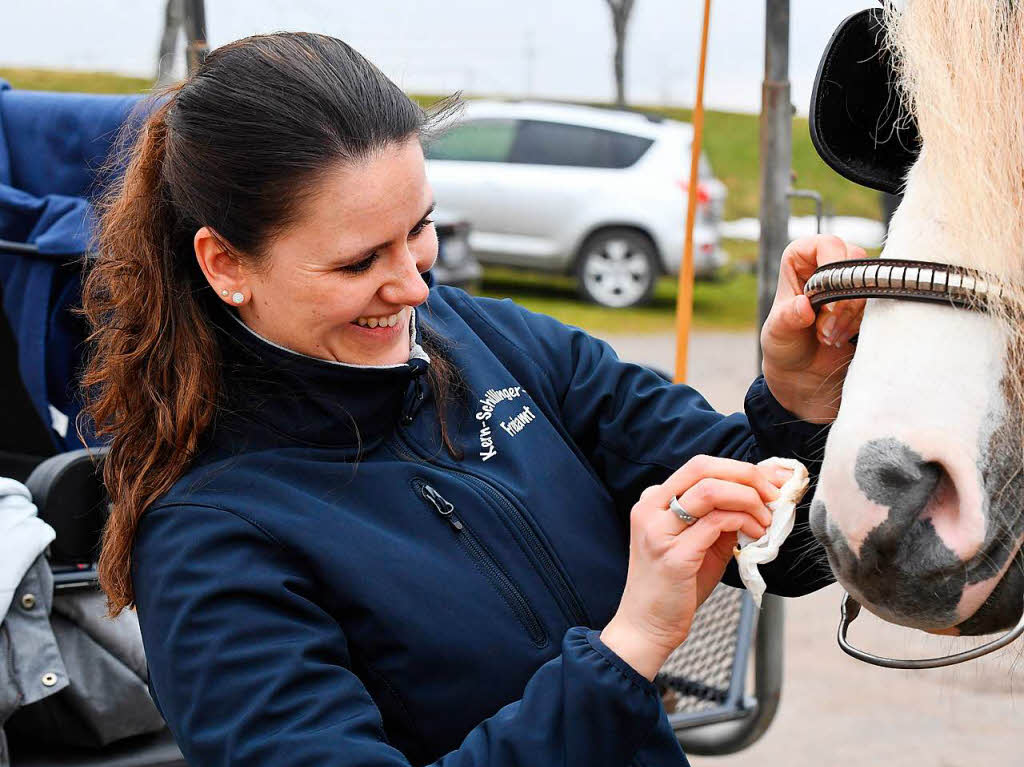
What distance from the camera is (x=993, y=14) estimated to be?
1.28 metres

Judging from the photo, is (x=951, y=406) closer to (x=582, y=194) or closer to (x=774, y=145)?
(x=774, y=145)

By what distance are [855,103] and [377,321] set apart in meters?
0.71

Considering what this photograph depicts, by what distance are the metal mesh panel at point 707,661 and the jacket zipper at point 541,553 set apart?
99 centimetres

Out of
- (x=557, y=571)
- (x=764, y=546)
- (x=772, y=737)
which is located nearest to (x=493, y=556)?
(x=557, y=571)

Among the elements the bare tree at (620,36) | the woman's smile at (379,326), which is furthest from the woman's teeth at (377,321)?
the bare tree at (620,36)

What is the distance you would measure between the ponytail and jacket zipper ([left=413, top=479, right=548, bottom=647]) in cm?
34

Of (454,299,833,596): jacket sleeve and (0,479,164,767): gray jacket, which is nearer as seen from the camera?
(454,299,833,596): jacket sleeve

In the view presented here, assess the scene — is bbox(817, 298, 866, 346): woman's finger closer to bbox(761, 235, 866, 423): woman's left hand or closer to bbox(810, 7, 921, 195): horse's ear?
bbox(761, 235, 866, 423): woman's left hand

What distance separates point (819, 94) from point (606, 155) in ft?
31.1

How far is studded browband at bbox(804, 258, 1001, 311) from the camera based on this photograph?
1.18 meters

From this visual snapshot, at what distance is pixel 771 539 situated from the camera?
136 cm

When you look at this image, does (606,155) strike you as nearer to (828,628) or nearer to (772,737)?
(828,628)

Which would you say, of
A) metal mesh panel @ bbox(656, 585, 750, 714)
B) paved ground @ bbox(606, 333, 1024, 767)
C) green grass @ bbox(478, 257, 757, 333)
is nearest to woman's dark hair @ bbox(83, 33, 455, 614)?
metal mesh panel @ bbox(656, 585, 750, 714)

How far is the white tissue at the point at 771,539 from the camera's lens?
136 cm
